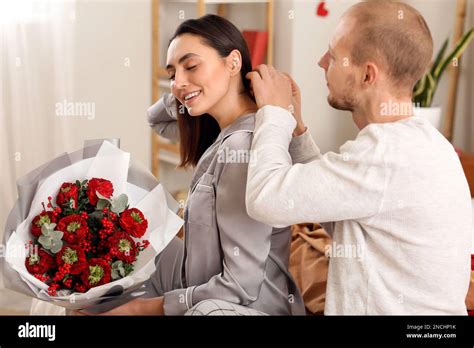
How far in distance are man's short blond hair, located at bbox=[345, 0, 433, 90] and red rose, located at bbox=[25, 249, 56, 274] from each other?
0.72m

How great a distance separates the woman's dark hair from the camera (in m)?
1.54

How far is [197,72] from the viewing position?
1528 mm

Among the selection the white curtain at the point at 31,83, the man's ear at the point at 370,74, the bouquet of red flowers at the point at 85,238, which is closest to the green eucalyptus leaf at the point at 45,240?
the bouquet of red flowers at the point at 85,238

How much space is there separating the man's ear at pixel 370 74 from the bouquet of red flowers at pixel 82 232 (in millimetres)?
490

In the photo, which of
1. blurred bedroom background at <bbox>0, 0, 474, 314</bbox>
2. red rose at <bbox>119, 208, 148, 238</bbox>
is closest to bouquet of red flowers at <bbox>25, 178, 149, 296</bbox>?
red rose at <bbox>119, 208, 148, 238</bbox>

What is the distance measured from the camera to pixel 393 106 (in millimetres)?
1359

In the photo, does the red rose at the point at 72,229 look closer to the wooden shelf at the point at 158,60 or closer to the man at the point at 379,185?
the man at the point at 379,185

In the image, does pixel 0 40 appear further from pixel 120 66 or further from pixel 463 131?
pixel 463 131

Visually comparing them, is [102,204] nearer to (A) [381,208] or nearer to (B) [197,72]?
(B) [197,72]

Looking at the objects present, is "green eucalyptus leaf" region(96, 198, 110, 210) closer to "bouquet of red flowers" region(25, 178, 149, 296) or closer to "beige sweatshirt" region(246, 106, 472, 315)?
"bouquet of red flowers" region(25, 178, 149, 296)

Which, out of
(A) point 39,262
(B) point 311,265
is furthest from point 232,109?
(B) point 311,265

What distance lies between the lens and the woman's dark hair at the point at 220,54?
1.54 m

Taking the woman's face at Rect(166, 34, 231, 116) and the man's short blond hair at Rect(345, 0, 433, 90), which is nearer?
the man's short blond hair at Rect(345, 0, 433, 90)
